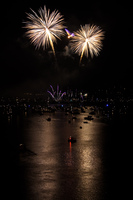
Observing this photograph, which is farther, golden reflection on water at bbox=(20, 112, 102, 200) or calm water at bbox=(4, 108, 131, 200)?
golden reflection on water at bbox=(20, 112, 102, 200)

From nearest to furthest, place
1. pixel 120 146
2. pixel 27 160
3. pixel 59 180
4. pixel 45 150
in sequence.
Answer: pixel 59 180
pixel 27 160
pixel 45 150
pixel 120 146

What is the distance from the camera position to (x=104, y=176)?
17.0 metres

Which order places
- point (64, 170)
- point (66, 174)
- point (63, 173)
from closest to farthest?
point (66, 174) < point (63, 173) < point (64, 170)

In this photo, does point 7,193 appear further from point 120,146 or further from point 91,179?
point 120,146

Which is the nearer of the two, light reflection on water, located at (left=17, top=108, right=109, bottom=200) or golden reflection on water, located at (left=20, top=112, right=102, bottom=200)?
light reflection on water, located at (left=17, top=108, right=109, bottom=200)

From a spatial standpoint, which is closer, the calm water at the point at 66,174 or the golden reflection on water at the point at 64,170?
the calm water at the point at 66,174

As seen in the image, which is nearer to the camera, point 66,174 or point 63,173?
point 66,174

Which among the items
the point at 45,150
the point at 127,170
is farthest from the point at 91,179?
the point at 45,150

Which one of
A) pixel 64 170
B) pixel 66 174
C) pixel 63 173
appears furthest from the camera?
pixel 64 170

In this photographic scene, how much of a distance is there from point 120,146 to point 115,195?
653 inches

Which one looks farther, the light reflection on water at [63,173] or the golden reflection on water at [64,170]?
the golden reflection on water at [64,170]

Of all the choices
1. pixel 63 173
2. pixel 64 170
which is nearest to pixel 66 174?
pixel 63 173

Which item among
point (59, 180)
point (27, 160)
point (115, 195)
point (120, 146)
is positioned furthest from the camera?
point (120, 146)

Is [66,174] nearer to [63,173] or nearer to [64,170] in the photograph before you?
[63,173]
